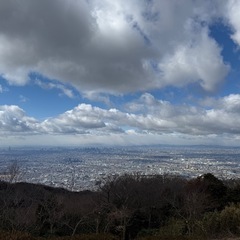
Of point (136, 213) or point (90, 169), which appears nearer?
point (136, 213)

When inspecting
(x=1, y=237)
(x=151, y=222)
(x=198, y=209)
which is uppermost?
(x=1, y=237)

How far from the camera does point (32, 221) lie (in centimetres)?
2438

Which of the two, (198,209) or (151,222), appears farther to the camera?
(151,222)

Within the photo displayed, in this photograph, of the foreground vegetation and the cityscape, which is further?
the cityscape

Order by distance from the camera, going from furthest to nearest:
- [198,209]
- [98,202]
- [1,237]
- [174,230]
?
[98,202] → [198,209] → [174,230] → [1,237]

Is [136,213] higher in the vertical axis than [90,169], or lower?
higher

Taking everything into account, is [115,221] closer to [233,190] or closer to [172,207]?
[172,207]

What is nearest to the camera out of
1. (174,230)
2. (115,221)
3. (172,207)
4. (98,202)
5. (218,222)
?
(218,222)

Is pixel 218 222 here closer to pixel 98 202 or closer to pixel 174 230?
pixel 174 230

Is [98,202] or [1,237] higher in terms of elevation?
[1,237]

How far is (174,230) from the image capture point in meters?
19.9

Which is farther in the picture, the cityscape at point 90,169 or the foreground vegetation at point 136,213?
the cityscape at point 90,169

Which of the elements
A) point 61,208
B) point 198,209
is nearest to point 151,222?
point 198,209

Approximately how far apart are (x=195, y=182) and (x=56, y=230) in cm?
1489
